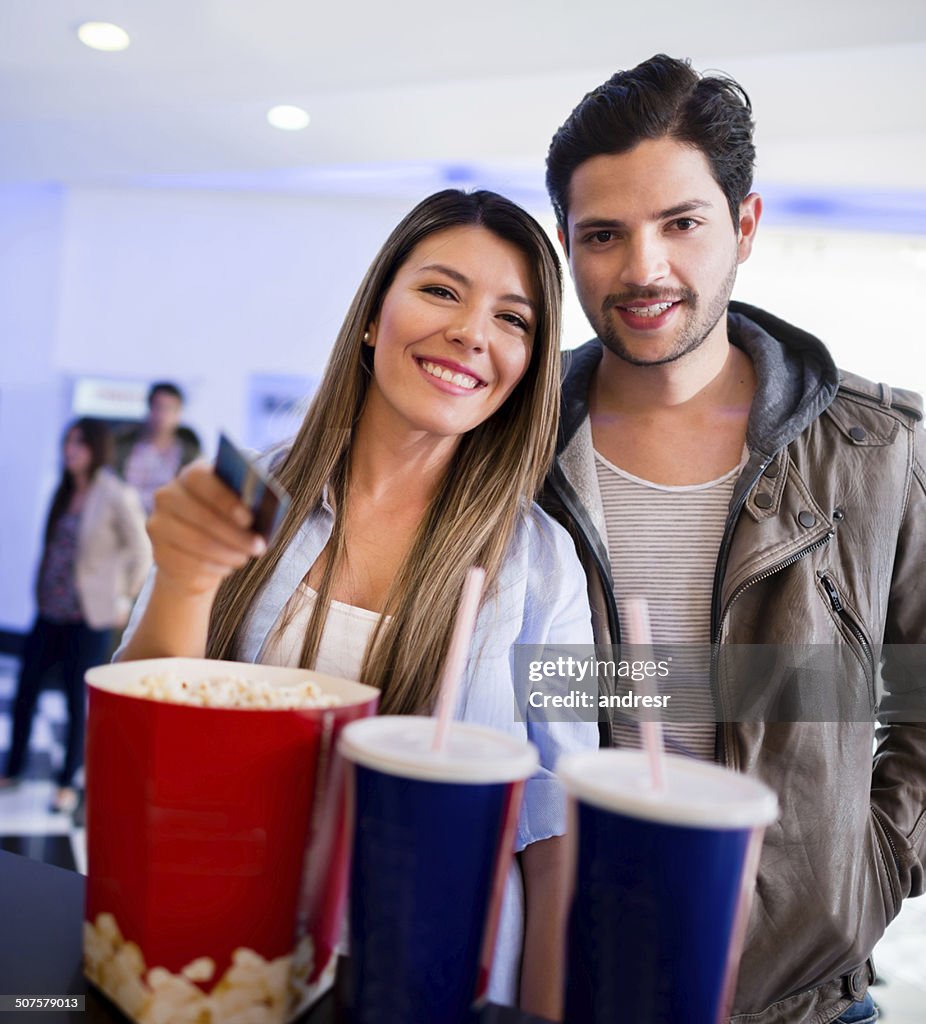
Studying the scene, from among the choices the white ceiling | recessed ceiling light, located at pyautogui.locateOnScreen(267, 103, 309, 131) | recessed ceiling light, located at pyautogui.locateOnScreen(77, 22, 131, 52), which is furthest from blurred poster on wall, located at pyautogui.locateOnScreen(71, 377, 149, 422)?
recessed ceiling light, located at pyautogui.locateOnScreen(77, 22, 131, 52)

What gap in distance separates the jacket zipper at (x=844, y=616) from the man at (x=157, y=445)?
3964 millimetres

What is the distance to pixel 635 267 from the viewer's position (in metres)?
1.24

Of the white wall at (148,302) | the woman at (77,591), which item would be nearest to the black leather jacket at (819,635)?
the woman at (77,591)

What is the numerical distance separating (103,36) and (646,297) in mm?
2756

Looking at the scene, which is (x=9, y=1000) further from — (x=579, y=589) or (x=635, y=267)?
(x=635, y=267)

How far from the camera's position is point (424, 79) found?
9.93 ft

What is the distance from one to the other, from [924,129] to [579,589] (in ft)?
6.85

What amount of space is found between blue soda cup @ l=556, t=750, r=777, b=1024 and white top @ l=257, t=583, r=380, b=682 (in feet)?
1.92

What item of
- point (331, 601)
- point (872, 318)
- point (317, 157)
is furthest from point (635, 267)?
point (317, 157)

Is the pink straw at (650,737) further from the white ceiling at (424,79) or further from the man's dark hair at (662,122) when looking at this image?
the white ceiling at (424,79)

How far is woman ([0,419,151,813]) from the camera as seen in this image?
145 inches

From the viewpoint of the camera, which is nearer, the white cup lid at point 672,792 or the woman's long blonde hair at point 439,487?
the white cup lid at point 672,792

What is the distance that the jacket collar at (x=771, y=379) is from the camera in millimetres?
1285

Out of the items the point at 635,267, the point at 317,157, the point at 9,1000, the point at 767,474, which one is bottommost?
the point at 9,1000
